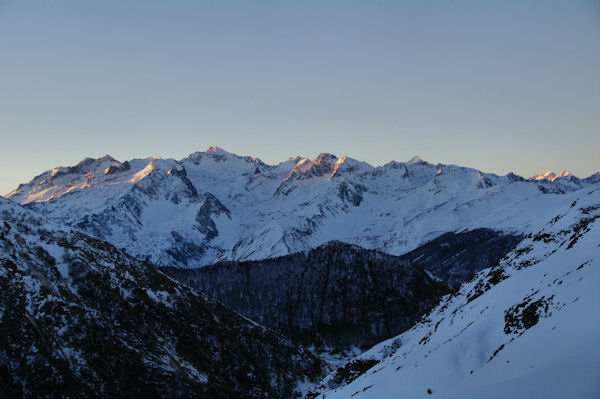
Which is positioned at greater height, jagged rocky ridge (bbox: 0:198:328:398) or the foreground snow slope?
jagged rocky ridge (bbox: 0:198:328:398)

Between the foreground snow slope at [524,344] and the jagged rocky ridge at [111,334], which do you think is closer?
the foreground snow slope at [524,344]

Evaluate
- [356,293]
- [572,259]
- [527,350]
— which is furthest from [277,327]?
[527,350]

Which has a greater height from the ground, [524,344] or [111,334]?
[111,334]

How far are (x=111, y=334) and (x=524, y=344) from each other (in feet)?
234

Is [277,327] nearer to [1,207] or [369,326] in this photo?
[369,326]

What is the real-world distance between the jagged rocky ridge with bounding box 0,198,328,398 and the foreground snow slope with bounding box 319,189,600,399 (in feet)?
117

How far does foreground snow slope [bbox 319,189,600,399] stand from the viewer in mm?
28531

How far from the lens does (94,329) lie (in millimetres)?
86812

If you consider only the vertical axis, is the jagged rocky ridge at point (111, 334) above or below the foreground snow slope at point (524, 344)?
above

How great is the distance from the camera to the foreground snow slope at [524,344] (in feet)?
93.6

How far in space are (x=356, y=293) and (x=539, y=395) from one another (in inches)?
6641

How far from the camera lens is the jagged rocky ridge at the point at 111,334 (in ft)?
251

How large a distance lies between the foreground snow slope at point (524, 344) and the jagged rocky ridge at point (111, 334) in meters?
35.5

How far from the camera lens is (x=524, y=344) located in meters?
34.6
